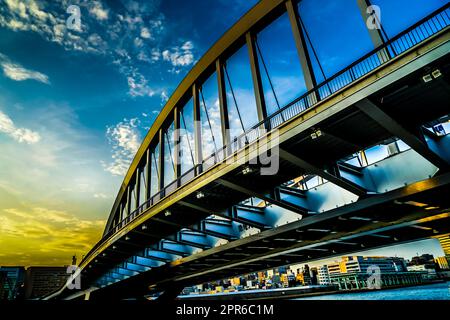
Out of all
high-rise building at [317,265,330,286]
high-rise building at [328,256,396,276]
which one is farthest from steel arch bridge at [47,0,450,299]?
high-rise building at [317,265,330,286]

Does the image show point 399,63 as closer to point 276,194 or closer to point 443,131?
point 443,131

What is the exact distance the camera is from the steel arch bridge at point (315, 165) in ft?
24.9

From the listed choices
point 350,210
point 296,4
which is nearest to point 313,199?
point 350,210

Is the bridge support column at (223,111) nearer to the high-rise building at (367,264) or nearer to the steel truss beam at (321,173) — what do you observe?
the steel truss beam at (321,173)

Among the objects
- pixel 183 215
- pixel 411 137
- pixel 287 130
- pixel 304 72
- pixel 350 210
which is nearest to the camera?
pixel 411 137

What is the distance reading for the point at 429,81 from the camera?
658cm

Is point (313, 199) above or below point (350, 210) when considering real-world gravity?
above

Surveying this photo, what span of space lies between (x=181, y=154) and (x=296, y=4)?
16218mm

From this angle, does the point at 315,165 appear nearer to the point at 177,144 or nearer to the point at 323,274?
the point at 177,144

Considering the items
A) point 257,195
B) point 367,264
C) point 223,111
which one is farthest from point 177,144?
point 367,264

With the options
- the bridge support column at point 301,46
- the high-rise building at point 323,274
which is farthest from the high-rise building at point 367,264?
the bridge support column at point 301,46

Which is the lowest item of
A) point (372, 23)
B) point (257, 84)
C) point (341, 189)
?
point (341, 189)

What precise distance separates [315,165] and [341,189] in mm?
3910

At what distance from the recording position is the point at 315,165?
1055cm
